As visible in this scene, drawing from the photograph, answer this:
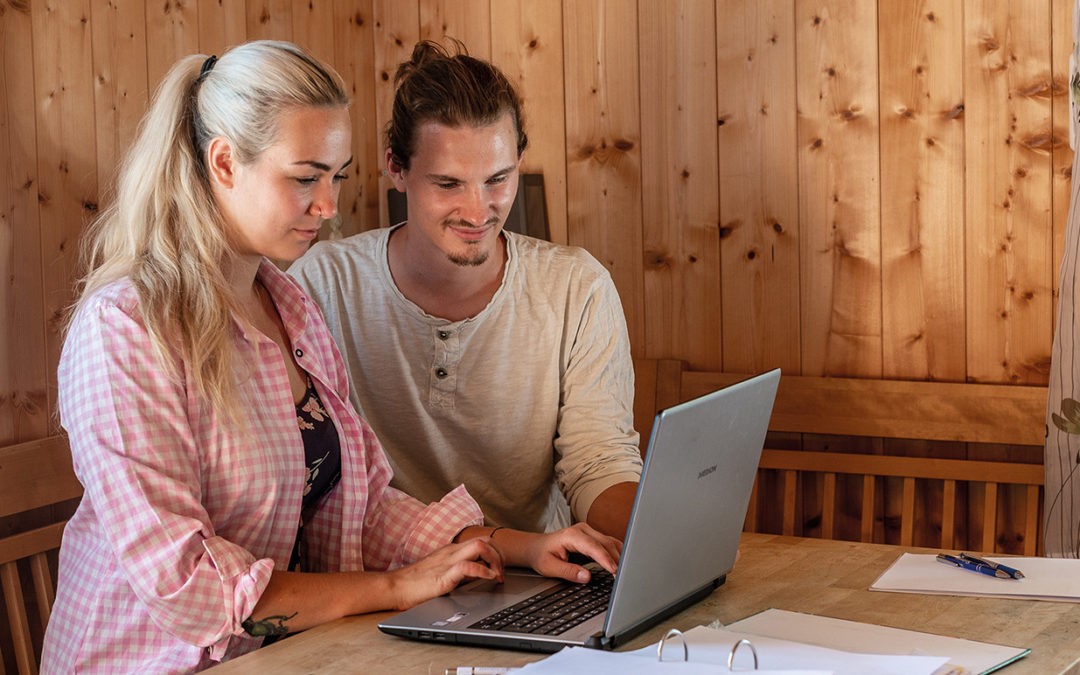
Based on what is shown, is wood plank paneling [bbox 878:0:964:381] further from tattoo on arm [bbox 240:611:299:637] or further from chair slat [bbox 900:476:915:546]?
tattoo on arm [bbox 240:611:299:637]

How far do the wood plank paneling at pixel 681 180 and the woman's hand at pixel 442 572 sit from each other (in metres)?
1.30

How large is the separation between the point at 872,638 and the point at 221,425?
2.47 ft

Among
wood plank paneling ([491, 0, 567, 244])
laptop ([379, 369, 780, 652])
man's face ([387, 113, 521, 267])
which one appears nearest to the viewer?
laptop ([379, 369, 780, 652])

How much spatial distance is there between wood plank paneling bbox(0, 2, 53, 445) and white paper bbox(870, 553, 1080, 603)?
144cm

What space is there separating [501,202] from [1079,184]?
3.29ft

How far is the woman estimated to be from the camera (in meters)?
1.33

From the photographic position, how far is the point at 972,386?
241 centimetres

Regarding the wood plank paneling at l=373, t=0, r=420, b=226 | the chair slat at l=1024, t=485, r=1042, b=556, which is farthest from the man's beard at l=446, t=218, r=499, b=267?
the chair slat at l=1024, t=485, r=1042, b=556

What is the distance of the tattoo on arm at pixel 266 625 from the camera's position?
136 centimetres

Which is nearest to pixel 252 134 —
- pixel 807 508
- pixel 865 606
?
pixel 865 606

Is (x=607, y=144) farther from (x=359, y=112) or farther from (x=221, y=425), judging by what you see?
(x=221, y=425)

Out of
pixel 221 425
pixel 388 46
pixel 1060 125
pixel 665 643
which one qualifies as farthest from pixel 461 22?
pixel 665 643

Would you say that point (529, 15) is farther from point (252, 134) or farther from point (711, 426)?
point (711, 426)

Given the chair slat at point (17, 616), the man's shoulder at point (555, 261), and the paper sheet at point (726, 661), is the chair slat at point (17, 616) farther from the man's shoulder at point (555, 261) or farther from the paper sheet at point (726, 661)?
the paper sheet at point (726, 661)
